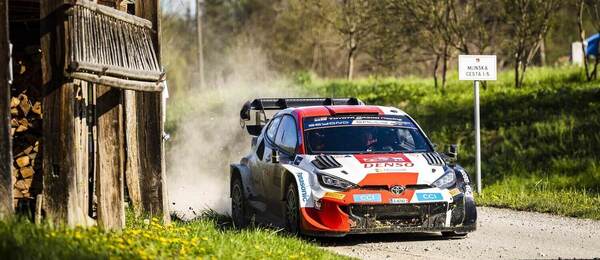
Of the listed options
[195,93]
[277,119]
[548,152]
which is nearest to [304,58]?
[195,93]

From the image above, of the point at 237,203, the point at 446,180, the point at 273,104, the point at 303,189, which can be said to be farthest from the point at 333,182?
the point at 273,104

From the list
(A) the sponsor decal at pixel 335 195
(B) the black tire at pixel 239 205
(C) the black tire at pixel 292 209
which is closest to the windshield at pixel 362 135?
(C) the black tire at pixel 292 209

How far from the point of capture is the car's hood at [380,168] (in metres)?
13.0

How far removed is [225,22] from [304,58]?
21946mm

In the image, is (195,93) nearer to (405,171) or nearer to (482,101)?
(482,101)

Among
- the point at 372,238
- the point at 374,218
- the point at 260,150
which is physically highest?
the point at 260,150

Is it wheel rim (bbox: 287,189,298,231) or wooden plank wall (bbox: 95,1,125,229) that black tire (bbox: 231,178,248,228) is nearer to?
wheel rim (bbox: 287,189,298,231)

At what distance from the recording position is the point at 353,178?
12961 millimetres

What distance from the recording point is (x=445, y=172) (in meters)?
13.4

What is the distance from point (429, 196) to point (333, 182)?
1.11 m

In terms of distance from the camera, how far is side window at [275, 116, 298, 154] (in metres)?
14.3

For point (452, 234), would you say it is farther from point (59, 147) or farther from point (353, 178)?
point (59, 147)

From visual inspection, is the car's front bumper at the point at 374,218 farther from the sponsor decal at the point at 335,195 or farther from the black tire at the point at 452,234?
the black tire at the point at 452,234

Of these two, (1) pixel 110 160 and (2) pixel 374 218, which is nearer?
(1) pixel 110 160
